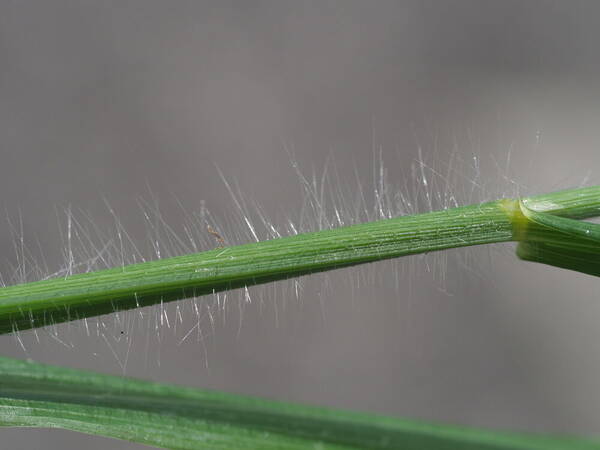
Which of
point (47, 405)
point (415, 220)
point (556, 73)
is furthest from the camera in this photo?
point (556, 73)

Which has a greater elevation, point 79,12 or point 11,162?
point 79,12

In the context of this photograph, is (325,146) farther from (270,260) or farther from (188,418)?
(188,418)

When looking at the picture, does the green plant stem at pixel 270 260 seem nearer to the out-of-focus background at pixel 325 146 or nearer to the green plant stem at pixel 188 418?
the green plant stem at pixel 188 418

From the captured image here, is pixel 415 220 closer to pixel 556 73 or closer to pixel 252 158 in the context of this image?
pixel 252 158

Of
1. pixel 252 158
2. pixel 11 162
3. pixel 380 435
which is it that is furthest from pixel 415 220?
pixel 11 162

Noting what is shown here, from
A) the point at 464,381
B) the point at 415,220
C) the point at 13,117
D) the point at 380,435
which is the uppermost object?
the point at 13,117

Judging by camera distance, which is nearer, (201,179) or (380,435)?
(380,435)

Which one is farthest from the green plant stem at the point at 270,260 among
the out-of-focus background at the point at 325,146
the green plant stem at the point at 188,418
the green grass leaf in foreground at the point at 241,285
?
the out-of-focus background at the point at 325,146

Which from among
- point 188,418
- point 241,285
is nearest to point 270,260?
point 241,285
